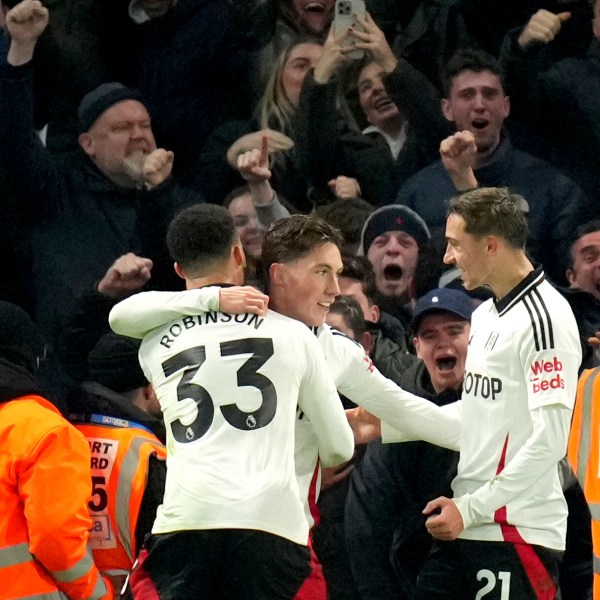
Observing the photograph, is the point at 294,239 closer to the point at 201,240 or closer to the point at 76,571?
the point at 201,240

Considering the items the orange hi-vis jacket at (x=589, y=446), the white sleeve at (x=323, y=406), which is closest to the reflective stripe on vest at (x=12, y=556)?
the white sleeve at (x=323, y=406)

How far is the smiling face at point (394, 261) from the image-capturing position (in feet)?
19.6

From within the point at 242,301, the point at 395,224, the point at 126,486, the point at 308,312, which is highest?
the point at 242,301

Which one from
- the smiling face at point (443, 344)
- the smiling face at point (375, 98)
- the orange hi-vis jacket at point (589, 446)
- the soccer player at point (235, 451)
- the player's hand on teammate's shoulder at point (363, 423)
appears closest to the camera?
the soccer player at point (235, 451)

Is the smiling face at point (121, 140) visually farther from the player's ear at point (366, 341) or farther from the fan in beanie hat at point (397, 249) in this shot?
the player's ear at point (366, 341)

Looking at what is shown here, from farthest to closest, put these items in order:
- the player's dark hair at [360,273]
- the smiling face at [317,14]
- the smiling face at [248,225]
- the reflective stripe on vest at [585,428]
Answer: the smiling face at [317,14], the smiling face at [248,225], the player's dark hair at [360,273], the reflective stripe on vest at [585,428]

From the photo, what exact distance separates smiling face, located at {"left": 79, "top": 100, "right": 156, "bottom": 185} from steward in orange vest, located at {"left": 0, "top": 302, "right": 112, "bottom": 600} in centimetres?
263

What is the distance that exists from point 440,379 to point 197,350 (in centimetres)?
134

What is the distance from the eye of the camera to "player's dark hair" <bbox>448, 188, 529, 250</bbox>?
151 inches

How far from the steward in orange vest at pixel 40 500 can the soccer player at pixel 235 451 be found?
1.49 feet

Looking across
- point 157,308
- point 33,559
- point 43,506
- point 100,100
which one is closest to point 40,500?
point 43,506

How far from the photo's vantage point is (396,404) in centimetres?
403

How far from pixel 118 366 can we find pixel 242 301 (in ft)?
3.99

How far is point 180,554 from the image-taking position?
3520 millimetres
